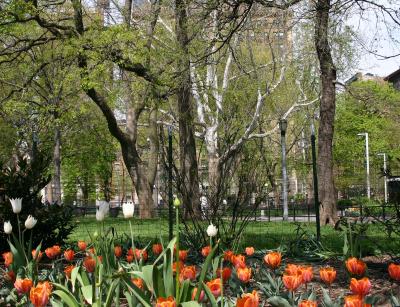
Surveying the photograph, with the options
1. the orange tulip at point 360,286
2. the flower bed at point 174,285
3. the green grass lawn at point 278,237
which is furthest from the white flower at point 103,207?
the green grass lawn at point 278,237

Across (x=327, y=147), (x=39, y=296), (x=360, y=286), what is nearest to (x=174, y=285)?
(x=39, y=296)

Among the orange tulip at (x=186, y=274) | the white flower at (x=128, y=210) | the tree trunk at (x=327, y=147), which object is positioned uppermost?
the tree trunk at (x=327, y=147)

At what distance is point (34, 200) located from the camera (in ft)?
27.8

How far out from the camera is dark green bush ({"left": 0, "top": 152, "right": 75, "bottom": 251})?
8219 millimetres

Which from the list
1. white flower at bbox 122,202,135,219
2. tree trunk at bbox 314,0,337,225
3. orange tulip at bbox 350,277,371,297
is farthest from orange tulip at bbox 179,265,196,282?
tree trunk at bbox 314,0,337,225

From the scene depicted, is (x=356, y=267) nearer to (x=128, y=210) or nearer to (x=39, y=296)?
(x=128, y=210)

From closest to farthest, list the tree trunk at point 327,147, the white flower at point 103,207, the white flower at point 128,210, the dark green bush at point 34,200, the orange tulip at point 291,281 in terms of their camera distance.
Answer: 1. the orange tulip at point 291,281
2. the white flower at point 128,210
3. the white flower at point 103,207
4. the dark green bush at point 34,200
5. the tree trunk at point 327,147

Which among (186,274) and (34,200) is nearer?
(186,274)

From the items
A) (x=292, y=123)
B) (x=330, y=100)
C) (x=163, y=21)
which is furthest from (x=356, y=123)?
(x=330, y=100)

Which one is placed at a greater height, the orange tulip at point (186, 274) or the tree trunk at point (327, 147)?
the tree trunk at point (327, 147)

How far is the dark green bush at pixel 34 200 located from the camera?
324 inches

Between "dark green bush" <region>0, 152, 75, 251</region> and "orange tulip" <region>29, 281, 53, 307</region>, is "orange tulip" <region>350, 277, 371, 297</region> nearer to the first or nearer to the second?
"orange tulip" <region>29, 281, 53, 307</region>

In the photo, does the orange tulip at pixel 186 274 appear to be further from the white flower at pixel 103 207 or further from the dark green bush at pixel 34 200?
the dark green bush at pixel 34 200

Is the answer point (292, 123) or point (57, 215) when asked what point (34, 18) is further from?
point (292, 123)
